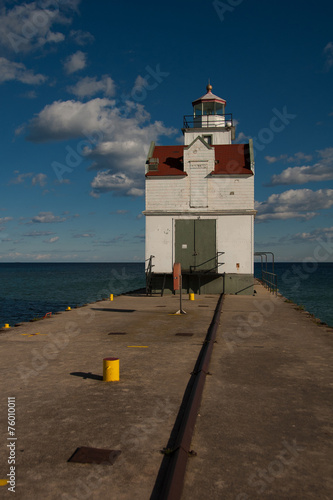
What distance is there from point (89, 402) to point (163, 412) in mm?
1313

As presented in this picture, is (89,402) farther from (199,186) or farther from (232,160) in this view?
(232,160)

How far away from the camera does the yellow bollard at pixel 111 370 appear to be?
7902 millimetres

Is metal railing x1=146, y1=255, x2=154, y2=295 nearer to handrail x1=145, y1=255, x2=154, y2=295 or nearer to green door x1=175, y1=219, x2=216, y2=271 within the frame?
handrail x1=145, y1=255, x2=154, y2=295

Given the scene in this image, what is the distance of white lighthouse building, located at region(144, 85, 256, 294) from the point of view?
26.1 meters

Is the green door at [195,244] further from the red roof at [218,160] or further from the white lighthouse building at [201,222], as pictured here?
the red roof at [218,160]

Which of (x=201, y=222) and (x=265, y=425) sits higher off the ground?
(x=201, y=222)

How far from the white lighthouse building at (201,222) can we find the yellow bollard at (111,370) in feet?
58.0

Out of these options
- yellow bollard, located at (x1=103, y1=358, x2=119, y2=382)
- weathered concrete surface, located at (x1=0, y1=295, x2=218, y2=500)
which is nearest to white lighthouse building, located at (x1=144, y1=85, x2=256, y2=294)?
Result: weathered concrete surface, located at (x1=0, y1=295, x2=218, y2=500)

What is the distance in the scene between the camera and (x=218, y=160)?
28.0 meters

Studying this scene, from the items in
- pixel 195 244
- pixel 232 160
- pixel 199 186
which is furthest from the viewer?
pixel 232 160

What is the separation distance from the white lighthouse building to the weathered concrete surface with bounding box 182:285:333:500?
48.2 ft

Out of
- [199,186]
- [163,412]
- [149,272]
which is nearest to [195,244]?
[149,272]

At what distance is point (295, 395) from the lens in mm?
7117

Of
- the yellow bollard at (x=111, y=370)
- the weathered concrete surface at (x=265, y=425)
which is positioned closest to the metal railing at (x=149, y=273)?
the weathered concrete surface at (x=265, y=425)
